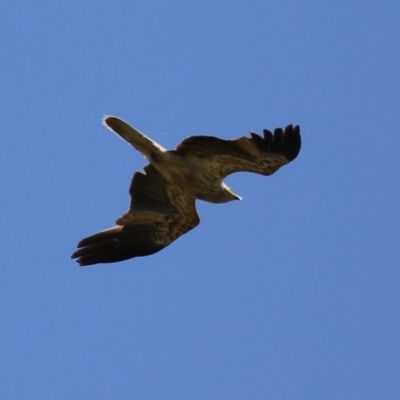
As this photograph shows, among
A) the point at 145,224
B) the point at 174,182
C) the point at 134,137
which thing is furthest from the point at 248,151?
the point at 145,224

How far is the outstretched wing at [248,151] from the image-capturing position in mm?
13461

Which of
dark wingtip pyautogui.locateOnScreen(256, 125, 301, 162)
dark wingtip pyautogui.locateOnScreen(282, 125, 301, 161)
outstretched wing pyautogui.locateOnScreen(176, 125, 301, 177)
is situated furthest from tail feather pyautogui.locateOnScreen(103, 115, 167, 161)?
dark wingtip pyautogui.locateOnScreen(282, 125, 301, 161)

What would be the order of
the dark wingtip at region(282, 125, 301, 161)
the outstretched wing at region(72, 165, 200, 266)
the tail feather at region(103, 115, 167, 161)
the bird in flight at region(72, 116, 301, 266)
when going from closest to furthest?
the dark wingtip at region(282, 125, 301, 161)
the bird in flight at region(72, 116, 301, 266)
the tail feather at region(103, 115, 167, 161)
the outstretched wing at region(72, 165, 200, 266)

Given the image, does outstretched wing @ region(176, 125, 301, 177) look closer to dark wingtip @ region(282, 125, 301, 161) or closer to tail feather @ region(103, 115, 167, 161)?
dark wingtip @ region(282, 125, 301, 161)

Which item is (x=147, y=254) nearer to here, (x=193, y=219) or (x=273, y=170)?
(x=193, y=219)

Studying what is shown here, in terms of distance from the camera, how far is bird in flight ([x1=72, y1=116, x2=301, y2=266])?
44.9 feet

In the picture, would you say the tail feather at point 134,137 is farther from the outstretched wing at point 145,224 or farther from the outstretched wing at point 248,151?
the outstretched wing at point 145,224

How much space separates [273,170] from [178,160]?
1.34 metres

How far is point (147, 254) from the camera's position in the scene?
1536cm

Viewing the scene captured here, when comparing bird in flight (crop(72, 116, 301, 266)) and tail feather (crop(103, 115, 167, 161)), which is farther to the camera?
tail feather (crop(103, 115, 167, 161))

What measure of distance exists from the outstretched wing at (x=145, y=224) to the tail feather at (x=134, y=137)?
79 cm

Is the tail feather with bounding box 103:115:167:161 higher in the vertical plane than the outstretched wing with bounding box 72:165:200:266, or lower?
higher

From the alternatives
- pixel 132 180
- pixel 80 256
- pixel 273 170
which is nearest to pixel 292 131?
pixel 273 170

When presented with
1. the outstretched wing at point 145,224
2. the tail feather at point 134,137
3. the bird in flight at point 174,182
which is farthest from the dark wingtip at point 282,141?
the outstretched wing at point 145,224
